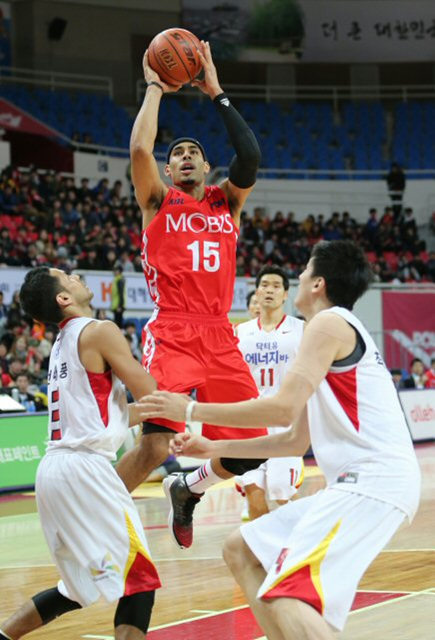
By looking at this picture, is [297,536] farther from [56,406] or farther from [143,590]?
[56,406]

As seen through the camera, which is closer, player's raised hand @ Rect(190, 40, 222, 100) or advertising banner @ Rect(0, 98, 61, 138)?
player's raised hand @ Rect(190, 40, 222, 100)

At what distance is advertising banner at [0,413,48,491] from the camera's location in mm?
12523

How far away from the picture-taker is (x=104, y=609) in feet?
22.1

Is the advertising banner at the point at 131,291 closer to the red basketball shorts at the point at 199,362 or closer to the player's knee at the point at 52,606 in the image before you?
the red basketball shorts at the point at 199,362

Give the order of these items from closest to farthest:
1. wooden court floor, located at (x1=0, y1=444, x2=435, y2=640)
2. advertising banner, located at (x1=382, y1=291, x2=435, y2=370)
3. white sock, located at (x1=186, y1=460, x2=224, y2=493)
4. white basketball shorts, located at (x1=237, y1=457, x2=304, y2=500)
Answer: wooden court floor, located at (x1=0, y1=444, x2=435, y2=640) → white sock, located at (x1=186, y1=460, x2=224, y2=493) → white basketball shorts, located at (x1=237, y1=457, x2=304, y2=500) → advertising banner, located at (x1=382, y1=291, x2=435, y2=370)

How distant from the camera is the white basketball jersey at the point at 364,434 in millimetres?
4078

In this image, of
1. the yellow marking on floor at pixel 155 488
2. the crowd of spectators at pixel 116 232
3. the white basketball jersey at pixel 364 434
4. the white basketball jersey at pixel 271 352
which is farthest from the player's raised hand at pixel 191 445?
the crowd of spectators at pixel 116 232

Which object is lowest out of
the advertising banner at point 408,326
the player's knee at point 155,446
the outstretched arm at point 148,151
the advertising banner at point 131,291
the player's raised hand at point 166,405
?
the advertising banner at point 408,326

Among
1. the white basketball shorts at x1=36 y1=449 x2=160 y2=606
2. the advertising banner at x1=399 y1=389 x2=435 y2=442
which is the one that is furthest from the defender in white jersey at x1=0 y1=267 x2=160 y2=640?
the advertising banner at x1=399 y1=389 x2=435 y2=442

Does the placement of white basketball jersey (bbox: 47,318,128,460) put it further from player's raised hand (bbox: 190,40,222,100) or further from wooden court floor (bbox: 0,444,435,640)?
player's raised hand (bbox: 190,40,222,100)

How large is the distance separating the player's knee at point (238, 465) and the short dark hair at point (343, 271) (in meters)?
2.12

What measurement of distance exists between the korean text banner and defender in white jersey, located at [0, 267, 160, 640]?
91.9ft

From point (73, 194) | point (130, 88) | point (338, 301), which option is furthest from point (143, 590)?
point (130, 88)

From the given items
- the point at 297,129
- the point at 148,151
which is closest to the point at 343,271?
the point at 148,151
